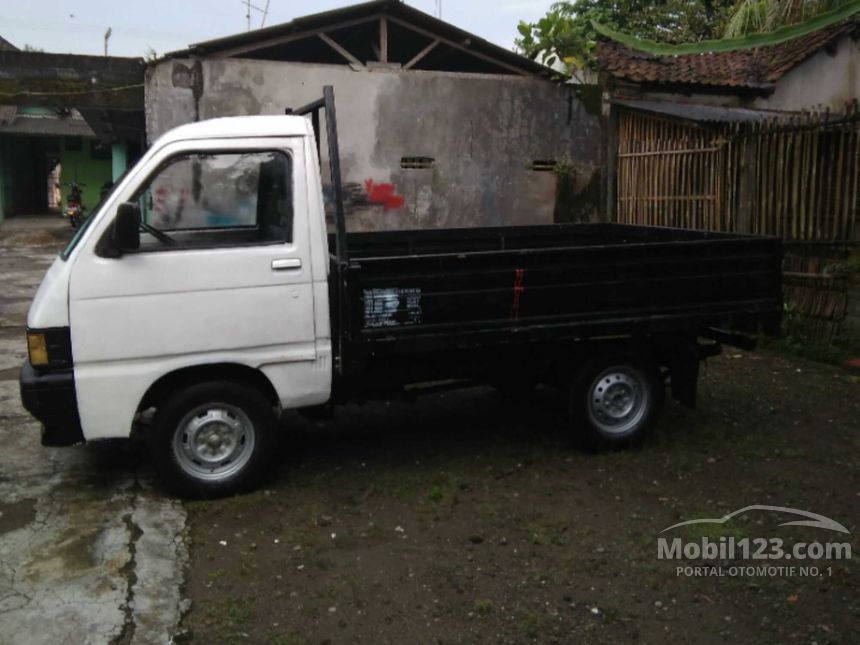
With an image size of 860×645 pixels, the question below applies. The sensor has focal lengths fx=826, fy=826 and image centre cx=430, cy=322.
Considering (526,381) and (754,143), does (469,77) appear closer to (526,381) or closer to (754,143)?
(754,143)

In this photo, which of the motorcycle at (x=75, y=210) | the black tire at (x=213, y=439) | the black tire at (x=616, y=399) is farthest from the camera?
the motorcycle at (x=75, y=210)

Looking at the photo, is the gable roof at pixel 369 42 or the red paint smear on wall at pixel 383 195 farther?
the red paint smear on wall at pixel 383 195

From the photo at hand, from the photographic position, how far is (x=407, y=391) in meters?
5.34

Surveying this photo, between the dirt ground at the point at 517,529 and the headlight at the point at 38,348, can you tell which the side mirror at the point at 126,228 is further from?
the dirt ground at the point at 517,529

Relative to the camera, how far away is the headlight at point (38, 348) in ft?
14.2

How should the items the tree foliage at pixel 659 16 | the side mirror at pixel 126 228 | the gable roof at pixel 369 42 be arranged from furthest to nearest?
1. the tree foliage at pixel 659 16
2. the gable roof at pixel 369 42
3. the side mirror at pixel 126 228

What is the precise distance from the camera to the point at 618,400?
5.60 meters

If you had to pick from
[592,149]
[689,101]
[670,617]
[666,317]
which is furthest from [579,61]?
[670,617]

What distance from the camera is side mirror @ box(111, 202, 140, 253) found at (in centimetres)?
433

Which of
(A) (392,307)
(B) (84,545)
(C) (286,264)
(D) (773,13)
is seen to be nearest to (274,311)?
(C) (286,264)

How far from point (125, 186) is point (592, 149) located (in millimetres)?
8859

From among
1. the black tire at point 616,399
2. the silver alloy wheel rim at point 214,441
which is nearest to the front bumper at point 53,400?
the silver alloy wheel rim at point 214,441

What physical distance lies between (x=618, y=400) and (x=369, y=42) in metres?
8.38

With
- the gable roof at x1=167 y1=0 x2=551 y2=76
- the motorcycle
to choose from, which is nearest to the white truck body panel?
the gable roof at x1=167 y1=0 x2=551 y2=76
